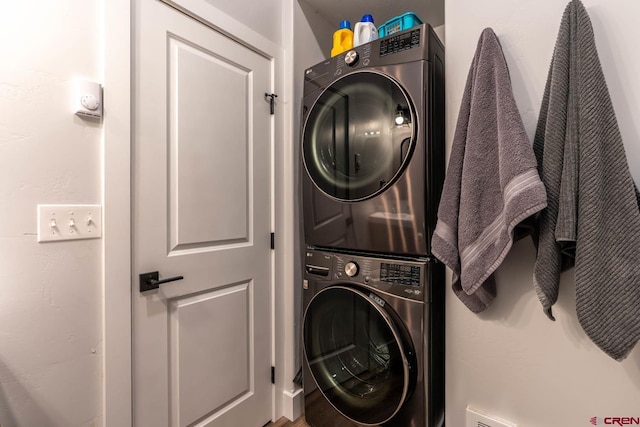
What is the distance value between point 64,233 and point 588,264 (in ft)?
4.99

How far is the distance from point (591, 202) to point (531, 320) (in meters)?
0.44

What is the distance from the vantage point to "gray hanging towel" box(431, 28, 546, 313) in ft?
2.73

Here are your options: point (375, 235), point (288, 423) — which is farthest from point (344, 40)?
point (288, 423)

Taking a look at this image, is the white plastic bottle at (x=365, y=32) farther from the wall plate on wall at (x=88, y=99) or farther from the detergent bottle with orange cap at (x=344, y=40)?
the wall plate on wall at (x=88, y=99)

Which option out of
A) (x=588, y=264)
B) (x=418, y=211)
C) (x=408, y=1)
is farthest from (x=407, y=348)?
(x=408, y=1)

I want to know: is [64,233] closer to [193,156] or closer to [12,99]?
[12,99]

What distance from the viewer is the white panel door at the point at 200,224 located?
1.11 m

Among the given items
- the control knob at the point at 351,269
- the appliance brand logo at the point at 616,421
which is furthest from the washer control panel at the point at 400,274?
the appliance brand logo at the point at 616,421

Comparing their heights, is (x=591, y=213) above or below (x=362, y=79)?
below

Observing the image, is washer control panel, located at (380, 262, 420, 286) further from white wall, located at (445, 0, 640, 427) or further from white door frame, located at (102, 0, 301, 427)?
white door frame, located at (102, 0, 301, 427)

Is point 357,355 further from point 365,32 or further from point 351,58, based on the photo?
point 365,32

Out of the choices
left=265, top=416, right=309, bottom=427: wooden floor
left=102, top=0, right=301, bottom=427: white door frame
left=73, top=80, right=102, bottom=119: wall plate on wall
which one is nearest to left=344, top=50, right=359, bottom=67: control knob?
left=102, top=0, right=301, bottom=427: white door frame

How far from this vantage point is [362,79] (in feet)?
4.09

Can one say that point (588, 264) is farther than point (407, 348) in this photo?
No
